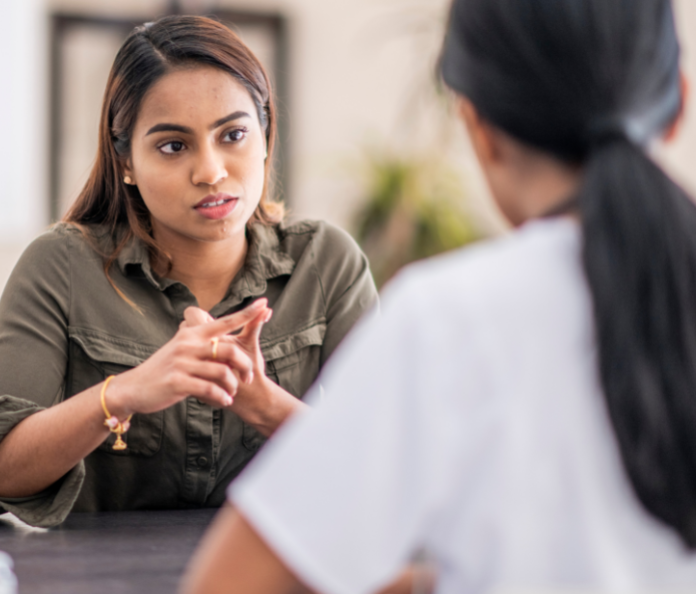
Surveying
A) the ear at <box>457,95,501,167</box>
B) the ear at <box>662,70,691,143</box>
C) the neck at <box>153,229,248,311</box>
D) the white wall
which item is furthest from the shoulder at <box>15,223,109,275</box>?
the white wall

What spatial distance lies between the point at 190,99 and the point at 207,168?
0.12 m

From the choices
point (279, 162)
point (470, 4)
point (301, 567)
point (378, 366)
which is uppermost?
point (470, 4)

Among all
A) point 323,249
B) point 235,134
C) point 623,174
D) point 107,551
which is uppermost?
point 623,174

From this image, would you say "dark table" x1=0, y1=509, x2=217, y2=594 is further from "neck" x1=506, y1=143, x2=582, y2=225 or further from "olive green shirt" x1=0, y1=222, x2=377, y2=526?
"neck" x1=506, y1=143, x2=582, y2=225

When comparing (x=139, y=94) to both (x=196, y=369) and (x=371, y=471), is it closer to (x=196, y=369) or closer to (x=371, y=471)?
(x=196, y=369)

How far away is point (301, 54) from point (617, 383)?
379 cm

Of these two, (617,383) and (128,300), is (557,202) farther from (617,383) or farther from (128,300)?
(128,300)

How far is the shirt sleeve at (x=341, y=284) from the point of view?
1.54m

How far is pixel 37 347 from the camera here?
1.34 m

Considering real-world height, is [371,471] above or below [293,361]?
above

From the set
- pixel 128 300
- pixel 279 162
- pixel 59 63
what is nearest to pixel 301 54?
pixel 279 162

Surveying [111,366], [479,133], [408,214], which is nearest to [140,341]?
[111,366]

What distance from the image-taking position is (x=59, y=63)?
382 centimetres

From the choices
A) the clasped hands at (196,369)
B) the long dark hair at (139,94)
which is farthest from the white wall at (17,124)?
the clasped hands at (196,369)
